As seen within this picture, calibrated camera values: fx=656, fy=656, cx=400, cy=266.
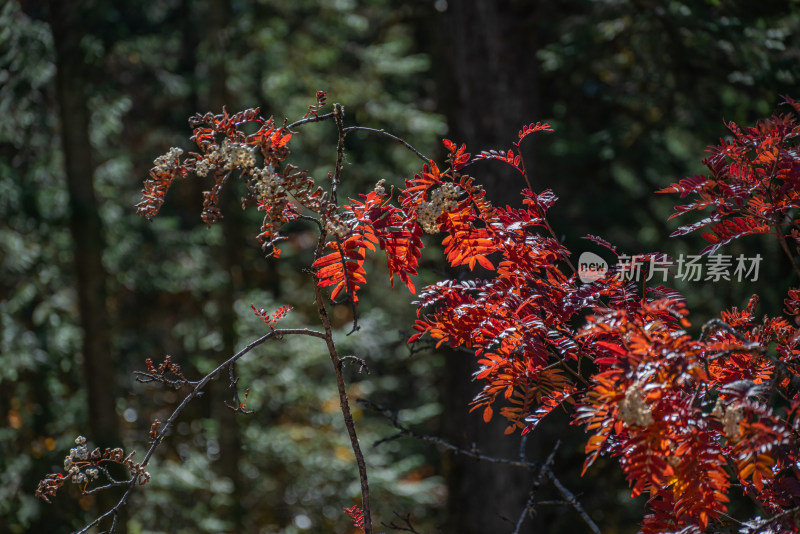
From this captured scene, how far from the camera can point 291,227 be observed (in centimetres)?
915

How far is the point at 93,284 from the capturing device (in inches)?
221

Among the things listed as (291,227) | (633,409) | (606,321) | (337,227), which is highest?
(291,227)

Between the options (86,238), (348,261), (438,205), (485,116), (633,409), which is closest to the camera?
(633,409)

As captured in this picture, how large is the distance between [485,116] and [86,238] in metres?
3.44

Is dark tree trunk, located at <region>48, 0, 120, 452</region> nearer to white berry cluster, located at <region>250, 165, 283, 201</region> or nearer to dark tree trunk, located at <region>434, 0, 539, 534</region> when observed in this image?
dark tree trunk, located at <region>434, 0, 539, 534</region>

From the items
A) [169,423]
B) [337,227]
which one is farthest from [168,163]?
[169,423]

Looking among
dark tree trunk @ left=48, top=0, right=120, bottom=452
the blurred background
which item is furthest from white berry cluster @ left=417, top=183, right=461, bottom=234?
dark tree trunk @ left=48, top=0, right=120, bottom=452

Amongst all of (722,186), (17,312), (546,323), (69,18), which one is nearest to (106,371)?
(17,312)

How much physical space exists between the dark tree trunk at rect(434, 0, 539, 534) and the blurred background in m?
0.02

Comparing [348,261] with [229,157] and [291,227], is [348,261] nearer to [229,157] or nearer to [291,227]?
[229,157]

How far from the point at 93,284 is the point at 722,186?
5150mm

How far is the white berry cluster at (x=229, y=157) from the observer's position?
1.60 m

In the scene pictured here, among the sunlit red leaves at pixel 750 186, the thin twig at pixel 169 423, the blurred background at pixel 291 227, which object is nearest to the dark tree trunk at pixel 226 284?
the blurred background at pixel 291 227

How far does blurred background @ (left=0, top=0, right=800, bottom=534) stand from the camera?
4992 millimetres
